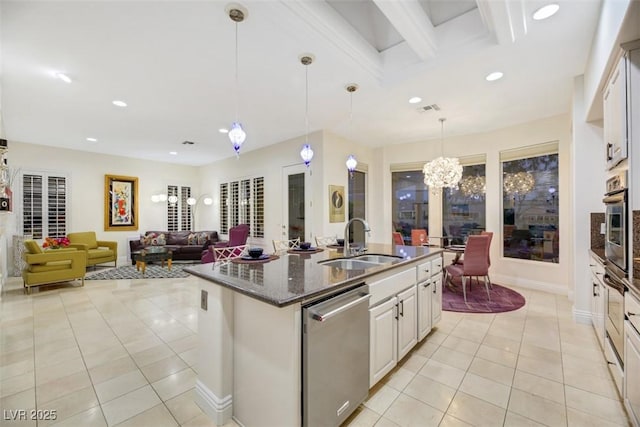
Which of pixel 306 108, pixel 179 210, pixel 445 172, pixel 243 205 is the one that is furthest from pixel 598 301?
pixel 179 210

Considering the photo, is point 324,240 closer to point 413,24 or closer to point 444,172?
point 444,172

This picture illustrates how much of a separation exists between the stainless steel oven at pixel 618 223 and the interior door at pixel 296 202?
420cm

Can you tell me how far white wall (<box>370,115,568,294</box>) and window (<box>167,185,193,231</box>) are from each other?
231 inches

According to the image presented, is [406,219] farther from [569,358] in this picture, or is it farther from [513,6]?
[513,6]

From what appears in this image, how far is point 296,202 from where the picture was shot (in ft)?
19.4

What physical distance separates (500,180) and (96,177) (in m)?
9.36

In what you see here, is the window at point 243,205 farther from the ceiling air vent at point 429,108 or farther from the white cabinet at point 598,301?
the white cabinet at point 598,301

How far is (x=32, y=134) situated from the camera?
5.49 meters

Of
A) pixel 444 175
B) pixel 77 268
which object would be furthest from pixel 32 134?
pixel 444 175

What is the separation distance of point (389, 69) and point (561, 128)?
3346mm

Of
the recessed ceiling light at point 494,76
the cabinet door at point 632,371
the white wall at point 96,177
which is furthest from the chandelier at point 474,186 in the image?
the white wall at point 96,177

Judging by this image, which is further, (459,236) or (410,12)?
(459,236)

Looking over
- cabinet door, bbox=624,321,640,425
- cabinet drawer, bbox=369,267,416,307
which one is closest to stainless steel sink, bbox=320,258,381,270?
cabinet drawer, bbox=369,267,416,307

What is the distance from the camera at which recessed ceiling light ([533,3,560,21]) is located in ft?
7.13
